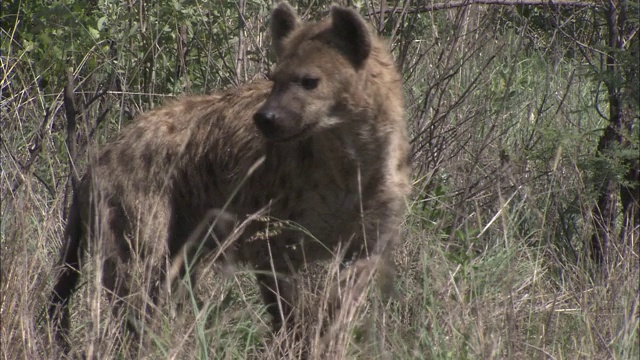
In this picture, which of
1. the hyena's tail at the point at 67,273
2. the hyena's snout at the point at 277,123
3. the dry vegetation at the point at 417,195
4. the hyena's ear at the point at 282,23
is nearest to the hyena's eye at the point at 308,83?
the hyena's snout at the point at 277,123

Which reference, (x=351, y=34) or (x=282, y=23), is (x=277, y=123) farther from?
(x=282, y=23)

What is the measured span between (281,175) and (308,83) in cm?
41

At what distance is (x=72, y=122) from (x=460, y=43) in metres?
2.70

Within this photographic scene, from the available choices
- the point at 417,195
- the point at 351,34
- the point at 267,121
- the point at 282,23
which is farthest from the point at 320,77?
the point at 417,195

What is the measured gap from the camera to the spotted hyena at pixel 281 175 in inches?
170

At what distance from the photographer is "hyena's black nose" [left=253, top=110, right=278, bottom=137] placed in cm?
412

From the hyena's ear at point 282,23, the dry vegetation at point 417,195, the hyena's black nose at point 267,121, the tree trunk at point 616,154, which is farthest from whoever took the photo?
the tree trunk at point 616,154

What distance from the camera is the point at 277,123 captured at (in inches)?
163

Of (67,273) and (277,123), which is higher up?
(277,123)

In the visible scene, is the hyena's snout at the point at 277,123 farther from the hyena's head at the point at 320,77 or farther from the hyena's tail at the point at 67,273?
the hyena's tail at the point at 67,273

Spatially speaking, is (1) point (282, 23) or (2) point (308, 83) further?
(1) point (282, 23)

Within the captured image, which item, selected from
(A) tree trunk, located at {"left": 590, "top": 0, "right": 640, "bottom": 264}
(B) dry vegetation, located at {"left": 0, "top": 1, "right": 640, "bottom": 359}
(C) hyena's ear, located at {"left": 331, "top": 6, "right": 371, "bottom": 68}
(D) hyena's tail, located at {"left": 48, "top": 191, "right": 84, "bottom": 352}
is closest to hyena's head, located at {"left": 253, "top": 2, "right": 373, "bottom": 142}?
(C) hyena's ear, located at {"left": 331, "top": 6, "right": 371, "bottom": 68}

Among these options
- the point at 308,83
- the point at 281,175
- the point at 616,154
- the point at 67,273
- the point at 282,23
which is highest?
the point at 282,23

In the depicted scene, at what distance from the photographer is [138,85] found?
19.5 feet
